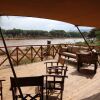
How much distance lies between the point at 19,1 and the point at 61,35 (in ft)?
268

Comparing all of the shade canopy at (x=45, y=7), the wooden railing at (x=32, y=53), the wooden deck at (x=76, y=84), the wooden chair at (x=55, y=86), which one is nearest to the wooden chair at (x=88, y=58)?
the wooden deck at (x=76, y=84)

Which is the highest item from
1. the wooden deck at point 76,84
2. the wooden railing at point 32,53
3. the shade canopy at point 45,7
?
the shade canopy at point 45,7

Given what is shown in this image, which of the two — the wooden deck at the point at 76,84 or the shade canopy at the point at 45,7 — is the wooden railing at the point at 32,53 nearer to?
the wooden deck at the point at 76,84

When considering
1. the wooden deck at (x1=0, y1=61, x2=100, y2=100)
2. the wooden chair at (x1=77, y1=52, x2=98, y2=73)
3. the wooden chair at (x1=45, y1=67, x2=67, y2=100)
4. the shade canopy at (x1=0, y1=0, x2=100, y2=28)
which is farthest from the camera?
the wooden chair at (x1=77, y1=52, x2=98, y2=73)

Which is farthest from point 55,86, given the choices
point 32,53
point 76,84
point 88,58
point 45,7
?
point 32,53

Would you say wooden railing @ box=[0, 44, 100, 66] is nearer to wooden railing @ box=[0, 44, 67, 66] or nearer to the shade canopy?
wooden railing @ box=[0, 44, 67, 66]

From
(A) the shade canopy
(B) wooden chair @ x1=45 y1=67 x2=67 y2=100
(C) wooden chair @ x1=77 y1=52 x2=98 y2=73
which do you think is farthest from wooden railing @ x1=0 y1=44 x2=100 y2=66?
(A) the shade canopy

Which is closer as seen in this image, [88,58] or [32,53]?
[88,58]

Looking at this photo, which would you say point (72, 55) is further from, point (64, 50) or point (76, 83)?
point (76, 83)

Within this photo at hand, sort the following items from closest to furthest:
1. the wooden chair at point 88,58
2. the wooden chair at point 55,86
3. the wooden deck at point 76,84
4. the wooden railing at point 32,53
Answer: the wooden chair at point 55,86, the wooden deck at point 76,84, the wooden chair at point 88,58, the wooden railing at point 32,53

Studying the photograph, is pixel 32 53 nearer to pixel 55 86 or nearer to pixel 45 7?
pixel 55 86

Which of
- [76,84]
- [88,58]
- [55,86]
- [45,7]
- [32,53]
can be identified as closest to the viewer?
[45,7]

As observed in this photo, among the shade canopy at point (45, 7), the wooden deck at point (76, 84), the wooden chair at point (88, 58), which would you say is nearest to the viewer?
the shade canopy at point (45, 7)

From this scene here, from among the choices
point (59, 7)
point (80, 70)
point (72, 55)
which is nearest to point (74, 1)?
point (59, 7)
